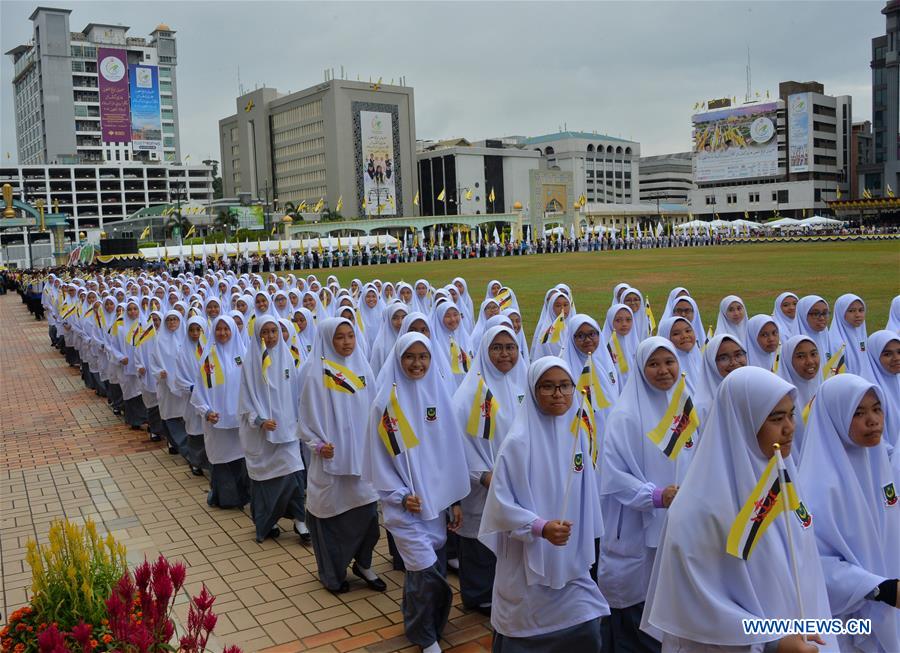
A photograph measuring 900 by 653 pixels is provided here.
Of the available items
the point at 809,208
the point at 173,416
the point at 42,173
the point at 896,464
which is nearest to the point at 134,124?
the point at 42,173

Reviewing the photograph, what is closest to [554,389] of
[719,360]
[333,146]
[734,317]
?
[719,360]

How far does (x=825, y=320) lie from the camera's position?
7.61 metres

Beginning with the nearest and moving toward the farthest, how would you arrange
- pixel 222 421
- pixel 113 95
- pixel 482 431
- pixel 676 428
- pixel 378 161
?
1. pixel 676 428
2. pixel 482 431
3. pixel 222 421
4. pixel 113 95
5. pixel 378 161

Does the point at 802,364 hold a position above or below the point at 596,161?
below

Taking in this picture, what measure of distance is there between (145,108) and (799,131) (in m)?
81.6

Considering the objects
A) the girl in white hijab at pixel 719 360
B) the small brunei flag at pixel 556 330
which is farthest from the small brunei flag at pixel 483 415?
the small brunei flag at pixel 556 330

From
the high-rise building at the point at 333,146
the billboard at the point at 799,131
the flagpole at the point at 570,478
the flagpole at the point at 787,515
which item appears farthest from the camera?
the high-rise building at the point at 333,146

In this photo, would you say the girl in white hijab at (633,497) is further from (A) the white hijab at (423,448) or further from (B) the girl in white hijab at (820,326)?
(B) the girl in white hijab at (820,326)

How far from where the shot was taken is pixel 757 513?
2533mm

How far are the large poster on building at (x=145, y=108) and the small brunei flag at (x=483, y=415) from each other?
358 feet

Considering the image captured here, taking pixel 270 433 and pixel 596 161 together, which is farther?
pixel 596 161

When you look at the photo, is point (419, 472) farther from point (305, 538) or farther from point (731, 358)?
point (305, 538)

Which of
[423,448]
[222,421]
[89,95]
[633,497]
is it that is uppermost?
[89,95]

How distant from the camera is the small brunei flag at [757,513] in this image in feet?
8.30
